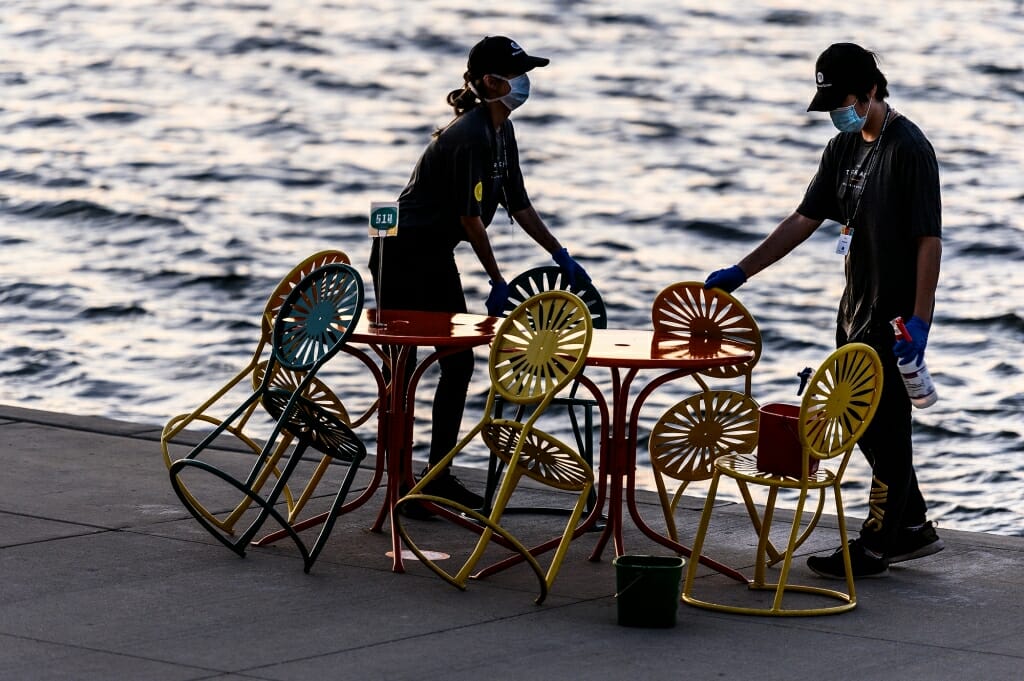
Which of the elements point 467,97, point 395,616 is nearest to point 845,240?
point 467,97

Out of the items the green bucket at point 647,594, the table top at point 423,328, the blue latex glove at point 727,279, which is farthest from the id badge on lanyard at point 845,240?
the green bucket at point 647,594

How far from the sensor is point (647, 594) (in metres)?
6.13

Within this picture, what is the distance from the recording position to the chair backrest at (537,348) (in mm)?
6676

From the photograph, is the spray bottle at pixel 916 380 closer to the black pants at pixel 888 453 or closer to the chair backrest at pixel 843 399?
the black pants at pixel 888 453

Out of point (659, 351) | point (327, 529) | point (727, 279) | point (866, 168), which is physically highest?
point (866, 168)

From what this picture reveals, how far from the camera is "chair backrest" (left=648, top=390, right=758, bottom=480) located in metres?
7.20

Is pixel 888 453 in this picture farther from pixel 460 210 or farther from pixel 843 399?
pixel 460 210

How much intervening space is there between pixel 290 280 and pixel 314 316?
574 millimetres

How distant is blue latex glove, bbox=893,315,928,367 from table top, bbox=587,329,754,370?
0.58 meters

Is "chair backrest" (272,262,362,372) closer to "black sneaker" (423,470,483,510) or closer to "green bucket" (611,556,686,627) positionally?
"black sneaker" (423,470,483,510)

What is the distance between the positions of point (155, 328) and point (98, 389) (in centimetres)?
244

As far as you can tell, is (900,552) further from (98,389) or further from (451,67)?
(451,67)

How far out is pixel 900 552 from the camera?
7043mm

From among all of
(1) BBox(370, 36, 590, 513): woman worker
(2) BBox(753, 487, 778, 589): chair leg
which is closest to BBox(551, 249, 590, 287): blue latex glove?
(1) BBox(370, 36, 590, 513): woman worker
